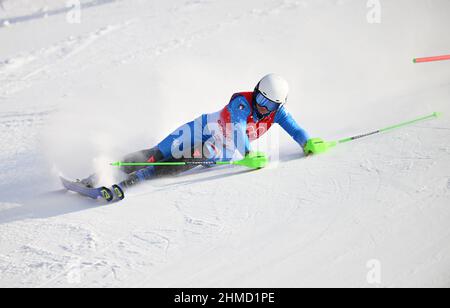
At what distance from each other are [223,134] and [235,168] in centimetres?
44

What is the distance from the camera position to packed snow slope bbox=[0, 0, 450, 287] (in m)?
3.94

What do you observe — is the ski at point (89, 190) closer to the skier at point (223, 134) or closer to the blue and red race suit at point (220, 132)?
the skier at point (223, 134)

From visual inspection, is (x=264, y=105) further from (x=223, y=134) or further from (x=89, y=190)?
(x=89, y=190)

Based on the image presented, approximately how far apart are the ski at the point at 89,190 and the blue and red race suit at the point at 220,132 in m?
1.00

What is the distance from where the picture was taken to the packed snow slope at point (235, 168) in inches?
155

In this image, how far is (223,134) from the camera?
19.2 feet

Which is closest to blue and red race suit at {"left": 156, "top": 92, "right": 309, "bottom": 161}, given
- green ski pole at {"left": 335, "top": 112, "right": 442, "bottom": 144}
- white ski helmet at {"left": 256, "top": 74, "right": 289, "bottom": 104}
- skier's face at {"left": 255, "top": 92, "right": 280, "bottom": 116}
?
skier's face at {"left": 255, "top": 92, "right": 280, "bottom": 116}

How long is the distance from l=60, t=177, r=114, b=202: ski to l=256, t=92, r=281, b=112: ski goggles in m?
1.89
